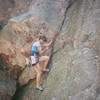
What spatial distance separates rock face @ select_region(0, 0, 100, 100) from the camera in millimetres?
10617

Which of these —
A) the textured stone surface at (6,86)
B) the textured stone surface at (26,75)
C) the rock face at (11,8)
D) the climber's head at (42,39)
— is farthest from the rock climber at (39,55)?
the rock face at (11,8)

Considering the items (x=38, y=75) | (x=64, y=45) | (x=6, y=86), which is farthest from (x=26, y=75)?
(x=64, y=45)

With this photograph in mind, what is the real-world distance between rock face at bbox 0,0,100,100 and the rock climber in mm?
310

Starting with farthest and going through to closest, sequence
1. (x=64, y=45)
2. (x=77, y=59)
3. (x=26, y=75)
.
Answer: (x=26, y=75), (x=64, y=45), (x=77, y=59)

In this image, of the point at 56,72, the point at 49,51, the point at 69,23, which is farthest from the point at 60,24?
the point at 56,72

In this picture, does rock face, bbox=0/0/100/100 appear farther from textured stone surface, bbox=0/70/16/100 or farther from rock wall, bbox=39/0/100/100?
textured stone surface, bbox=0/70/16/100

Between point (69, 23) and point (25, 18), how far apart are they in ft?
6.46

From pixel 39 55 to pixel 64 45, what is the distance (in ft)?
3.34

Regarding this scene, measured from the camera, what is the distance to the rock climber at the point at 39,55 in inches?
468

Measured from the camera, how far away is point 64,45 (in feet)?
39.8

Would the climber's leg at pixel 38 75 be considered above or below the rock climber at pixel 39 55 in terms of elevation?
below

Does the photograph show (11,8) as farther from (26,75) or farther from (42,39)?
(42,39)

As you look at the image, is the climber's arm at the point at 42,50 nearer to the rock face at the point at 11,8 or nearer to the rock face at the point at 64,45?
the rock face at the point at 64,45

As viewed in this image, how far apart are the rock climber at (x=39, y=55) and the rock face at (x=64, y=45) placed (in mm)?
310
